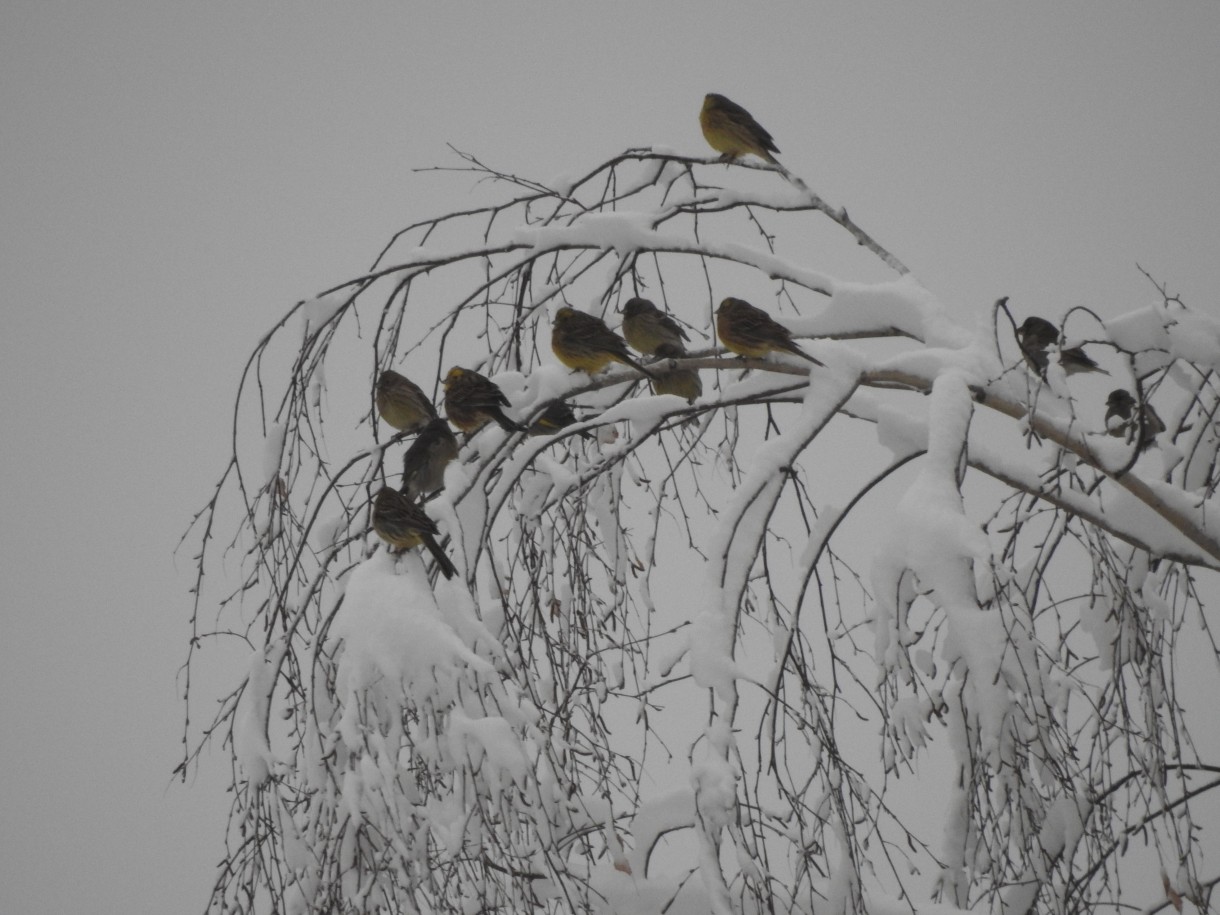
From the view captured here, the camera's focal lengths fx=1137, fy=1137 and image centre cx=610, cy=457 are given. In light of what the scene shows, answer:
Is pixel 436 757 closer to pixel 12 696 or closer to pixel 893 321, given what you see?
pixel 893 321

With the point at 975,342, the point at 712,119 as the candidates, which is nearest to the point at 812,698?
the point at 975,342

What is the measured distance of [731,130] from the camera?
216 inches

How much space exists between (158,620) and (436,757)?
6696 inches

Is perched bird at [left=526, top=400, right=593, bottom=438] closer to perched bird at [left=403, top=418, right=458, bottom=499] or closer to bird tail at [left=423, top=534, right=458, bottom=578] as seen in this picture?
perched bird at [left=403, top=418, right=458, bottom=499]

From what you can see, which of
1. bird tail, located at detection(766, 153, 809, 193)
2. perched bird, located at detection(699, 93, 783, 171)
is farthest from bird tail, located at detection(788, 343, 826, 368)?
perched bird, located at detection(699, 93, 783, 171)

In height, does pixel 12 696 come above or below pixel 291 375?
above

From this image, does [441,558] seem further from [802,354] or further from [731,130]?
[731,130]

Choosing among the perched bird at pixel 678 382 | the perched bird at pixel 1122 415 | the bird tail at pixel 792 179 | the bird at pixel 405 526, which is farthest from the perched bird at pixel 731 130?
the bird at pixel 405 526

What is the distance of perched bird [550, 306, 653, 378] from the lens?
3.87 metres

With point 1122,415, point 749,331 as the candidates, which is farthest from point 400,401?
point 1122,415

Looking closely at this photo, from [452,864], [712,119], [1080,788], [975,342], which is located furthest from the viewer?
[712,119]

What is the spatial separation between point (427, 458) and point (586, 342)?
0.71 m

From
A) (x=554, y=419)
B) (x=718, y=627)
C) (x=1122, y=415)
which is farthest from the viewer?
(x=1122, y=415)

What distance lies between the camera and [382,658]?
2.27 meters
